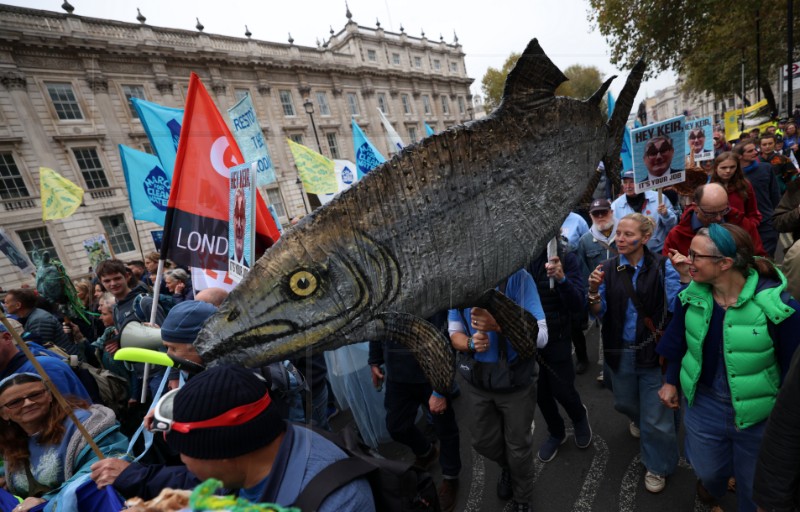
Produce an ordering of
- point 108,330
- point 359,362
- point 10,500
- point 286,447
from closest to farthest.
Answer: point 286,447, point 10,500, point 359,362, point 108,330

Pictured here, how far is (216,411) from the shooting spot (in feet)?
3.57

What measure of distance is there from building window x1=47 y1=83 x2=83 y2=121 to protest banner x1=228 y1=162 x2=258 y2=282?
18.8 metres

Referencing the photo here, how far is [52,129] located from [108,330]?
16.9 meters

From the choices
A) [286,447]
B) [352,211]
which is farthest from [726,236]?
[286,447]

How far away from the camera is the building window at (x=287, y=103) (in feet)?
58.6

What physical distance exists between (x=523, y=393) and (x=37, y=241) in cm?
2073

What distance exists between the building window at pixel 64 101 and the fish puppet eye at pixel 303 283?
20.0 metres

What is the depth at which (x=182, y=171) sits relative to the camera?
221cm

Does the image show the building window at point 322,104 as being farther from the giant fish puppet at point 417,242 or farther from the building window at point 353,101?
the giant fish puppet at point 417,242

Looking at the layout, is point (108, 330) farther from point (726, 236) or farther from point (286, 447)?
point (726, 236)

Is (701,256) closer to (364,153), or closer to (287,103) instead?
(364,153)

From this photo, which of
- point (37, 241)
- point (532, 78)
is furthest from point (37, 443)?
point (37, 241)

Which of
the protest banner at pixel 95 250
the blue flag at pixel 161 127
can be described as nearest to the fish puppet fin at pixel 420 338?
the blue flag at pixel 161 127

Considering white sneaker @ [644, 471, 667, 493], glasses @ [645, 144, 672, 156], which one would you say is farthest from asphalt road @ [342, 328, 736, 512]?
glasses @ [645, 144, 672, 156]
